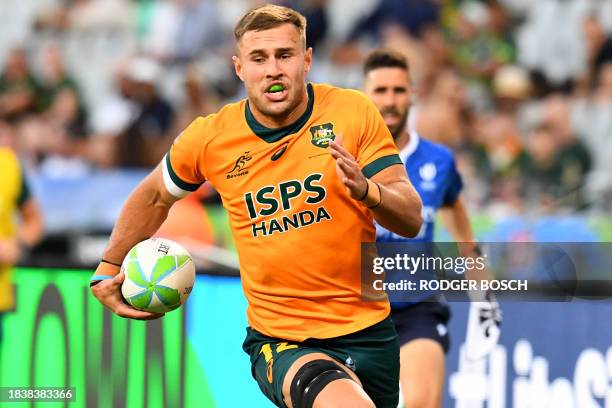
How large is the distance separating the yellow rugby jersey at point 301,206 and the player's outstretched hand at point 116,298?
1.81 feet

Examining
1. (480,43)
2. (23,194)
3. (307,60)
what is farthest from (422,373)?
(480,43)

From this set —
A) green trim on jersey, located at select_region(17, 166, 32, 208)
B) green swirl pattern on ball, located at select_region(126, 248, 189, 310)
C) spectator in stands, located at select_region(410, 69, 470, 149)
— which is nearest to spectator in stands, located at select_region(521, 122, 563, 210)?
spectator in stands, located at select_region(410, 69, 470, 149)

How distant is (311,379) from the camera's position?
537cm

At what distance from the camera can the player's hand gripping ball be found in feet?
19.0

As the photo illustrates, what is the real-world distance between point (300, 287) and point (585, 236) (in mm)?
6612

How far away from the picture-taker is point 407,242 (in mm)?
7188

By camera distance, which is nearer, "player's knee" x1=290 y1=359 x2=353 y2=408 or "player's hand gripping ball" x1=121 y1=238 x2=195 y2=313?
"player's knee" x1=290 y1=359 x2=353 y2=408

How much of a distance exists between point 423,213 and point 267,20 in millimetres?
2194

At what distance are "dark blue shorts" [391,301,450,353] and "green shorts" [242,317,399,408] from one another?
1268 millimetres

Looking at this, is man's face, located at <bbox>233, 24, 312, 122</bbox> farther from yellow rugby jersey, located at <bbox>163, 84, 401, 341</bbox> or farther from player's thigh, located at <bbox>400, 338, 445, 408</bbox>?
player's thigh, located at <bbox>400, 338, 445, 408</bbox>

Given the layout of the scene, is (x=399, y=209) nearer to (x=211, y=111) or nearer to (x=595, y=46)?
(x=595, y=46)

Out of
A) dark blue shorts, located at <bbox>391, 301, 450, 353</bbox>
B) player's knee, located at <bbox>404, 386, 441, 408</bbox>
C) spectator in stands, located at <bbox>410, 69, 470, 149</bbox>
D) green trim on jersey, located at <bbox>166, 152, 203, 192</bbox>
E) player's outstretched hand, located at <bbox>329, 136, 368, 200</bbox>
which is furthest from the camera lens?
spectator in stands, located at <bbox>410, 69, 470, 149</bbox>

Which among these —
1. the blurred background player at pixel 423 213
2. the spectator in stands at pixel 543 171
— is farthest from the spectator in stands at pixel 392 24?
the blurred background player at pixel 423 213

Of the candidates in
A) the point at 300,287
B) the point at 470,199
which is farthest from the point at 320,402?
the point at 470,199
